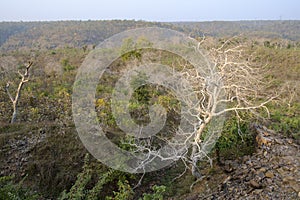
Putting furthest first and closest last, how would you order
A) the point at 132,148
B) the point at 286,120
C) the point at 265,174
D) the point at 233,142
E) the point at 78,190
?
the point at 286,120
the point at 132,148
the point at 233,142
the point at 265,174
the point at 78,190

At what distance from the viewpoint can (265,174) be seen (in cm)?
437

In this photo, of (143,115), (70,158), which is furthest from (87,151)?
Result: (143,115)

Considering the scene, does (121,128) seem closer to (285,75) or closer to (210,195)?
(210,195)

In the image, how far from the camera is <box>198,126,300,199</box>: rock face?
4.00 meters

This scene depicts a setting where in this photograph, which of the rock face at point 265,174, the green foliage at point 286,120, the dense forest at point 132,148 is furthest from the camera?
the green foliage at point 286,120

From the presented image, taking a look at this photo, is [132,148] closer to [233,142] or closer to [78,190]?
[78,190]

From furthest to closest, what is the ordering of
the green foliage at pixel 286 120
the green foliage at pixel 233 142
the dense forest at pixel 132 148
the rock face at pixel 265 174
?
the green foliage at pixel 286 120
the green foliage at pixel 233 142
the dense forest at pixel 132 148
the rock face at pixel 265 174

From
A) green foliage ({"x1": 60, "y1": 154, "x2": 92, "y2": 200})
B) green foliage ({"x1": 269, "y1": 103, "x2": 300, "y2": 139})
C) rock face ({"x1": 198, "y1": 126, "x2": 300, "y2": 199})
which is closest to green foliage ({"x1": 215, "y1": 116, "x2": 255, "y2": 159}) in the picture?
rock face ({"x1": 198, "y1": 126, "x2": 300, "y2": 199})

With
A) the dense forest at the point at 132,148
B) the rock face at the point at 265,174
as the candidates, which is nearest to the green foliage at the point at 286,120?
the dense forest at the point at 132,148

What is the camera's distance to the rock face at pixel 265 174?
13.1 feet

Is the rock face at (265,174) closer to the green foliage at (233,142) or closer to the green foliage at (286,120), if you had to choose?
the green foliage at (233,142)

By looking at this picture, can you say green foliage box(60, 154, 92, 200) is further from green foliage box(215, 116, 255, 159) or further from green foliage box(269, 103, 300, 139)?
green foliage box(269, 103, 300, 139)

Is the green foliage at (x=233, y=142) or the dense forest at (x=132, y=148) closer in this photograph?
the dense forest at (x=132, y=148)

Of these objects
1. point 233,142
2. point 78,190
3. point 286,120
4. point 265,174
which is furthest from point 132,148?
point 286,120
